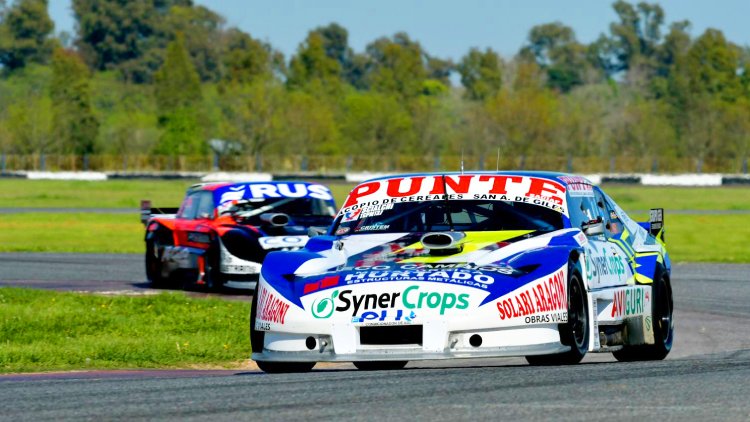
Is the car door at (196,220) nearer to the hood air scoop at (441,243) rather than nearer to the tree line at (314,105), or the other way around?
the hood air scoop at (441,243)

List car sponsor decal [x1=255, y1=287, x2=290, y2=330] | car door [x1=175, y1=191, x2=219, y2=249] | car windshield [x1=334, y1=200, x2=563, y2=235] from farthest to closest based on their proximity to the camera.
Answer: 1. car door [x1=175, y1=191, x2=219, y2=249]
2. car windshield [x1=334, y1=200, x2=563, y2=235]
3. car sponsor decal [x1=255, y1=287, x2=290, y2=330]

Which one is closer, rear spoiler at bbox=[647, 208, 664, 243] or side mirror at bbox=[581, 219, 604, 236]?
side mirror at bbox=[581, 219, 604, 236]

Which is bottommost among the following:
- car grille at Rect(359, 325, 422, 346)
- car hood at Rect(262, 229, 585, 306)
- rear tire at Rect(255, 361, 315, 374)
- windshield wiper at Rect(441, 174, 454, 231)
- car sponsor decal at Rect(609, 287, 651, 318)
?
rear tire at Rect(255, 361, 315, 374)

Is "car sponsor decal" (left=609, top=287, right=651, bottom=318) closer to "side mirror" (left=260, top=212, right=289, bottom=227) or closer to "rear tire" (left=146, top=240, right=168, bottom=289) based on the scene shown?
"side mirror" (left=260, top=212, right=289, bottom=227)

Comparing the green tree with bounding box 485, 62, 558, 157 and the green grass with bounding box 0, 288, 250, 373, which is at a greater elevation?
the green tree with bounding box 485, 62, 558, 157

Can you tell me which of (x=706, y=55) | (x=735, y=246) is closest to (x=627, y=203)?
(x=735, y=246)

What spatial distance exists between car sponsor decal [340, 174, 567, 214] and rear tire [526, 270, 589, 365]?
1049mm

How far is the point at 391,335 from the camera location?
878cm

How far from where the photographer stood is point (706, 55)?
119562mm

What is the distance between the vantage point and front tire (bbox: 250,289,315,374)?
9.38m

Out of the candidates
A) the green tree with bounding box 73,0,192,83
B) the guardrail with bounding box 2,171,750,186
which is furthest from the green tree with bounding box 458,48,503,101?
the guardrail with bounding box 2,171,750,186

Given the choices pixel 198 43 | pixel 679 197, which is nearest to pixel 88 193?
pixel 679 197

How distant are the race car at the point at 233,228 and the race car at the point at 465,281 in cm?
744

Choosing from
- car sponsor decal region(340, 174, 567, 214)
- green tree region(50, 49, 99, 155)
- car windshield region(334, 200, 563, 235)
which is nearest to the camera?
car windshield region(334, 200, 563, 235)
